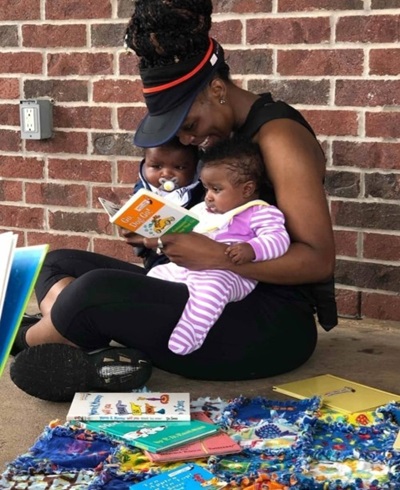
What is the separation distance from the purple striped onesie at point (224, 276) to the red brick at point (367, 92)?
95 centimetres

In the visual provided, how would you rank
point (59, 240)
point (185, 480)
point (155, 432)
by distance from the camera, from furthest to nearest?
point (59, 240), point (155, 432), point (185, 480)

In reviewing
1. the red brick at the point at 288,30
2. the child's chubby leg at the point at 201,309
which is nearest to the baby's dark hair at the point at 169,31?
the child's chubby leg at the point at 201,309

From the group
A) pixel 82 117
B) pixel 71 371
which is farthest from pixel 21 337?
pixel 82 117

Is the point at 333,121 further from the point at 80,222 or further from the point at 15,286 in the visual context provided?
the point at 15,286

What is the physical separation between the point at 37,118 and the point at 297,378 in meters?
1.99

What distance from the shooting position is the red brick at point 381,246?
3660mm

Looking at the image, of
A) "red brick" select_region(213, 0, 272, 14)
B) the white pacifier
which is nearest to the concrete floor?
Answer: the white pacifier

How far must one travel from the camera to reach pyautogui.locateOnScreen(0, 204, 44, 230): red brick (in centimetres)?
447

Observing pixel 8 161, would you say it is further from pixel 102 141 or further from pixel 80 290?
pixel 80 290

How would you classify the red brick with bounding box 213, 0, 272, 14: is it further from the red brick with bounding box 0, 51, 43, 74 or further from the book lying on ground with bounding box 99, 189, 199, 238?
the book lying on ground with bounding box 99, 189, 199, 238

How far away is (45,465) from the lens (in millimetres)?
2260

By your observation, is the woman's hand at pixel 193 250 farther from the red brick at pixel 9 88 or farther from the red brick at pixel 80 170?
the red brick at pixel 9 88

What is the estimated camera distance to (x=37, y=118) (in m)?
4.30

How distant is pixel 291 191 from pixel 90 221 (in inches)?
66.9
